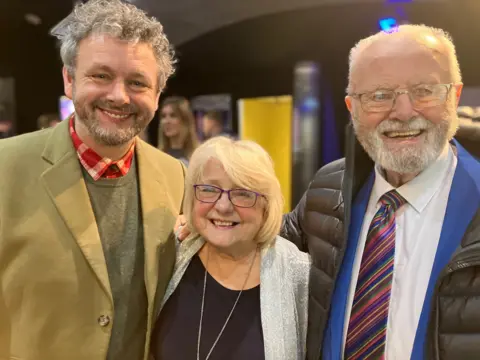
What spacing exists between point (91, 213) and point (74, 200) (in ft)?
0.23

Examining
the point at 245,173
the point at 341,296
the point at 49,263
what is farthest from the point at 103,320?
the point at 341,296

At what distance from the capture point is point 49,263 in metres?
1.65

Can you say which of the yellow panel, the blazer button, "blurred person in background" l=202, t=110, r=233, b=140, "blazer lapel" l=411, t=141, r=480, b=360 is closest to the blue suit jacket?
"blazer lapel" l=411, t=141, r=480, b=360

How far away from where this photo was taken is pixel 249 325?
71.9 inches

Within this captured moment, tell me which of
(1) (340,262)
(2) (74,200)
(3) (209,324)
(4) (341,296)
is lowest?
(3) (209,324)

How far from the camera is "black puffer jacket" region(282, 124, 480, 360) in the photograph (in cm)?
147

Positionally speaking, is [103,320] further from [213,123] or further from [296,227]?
[213,123]

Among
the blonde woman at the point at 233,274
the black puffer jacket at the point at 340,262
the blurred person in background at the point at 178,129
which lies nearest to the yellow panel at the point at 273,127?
the blurred person in background at the point at 178,129

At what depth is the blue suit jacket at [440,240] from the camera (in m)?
1.56

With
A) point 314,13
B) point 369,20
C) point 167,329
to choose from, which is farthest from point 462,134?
point 314,13

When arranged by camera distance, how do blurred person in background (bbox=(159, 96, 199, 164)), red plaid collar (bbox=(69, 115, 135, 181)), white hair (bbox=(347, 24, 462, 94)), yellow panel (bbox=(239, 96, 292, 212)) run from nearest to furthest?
white hair (bbox=(347, 24, 462, 94)) → red plaid collar (bbox=(69, 115, 135, 181)) → blurred person in background (bbox=(159, 96, 199, 164)) → yellow panel (bbox=(239, 96, 292, 212))

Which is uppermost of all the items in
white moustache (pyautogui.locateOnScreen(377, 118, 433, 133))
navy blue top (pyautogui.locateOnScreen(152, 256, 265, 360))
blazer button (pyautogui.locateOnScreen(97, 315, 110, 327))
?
white moustache (pyautogui.locateOnScreen(377, 118, 433, 133))

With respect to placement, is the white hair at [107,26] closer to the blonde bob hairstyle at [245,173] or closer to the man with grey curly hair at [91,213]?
the man with grey curly hair at [91,213]

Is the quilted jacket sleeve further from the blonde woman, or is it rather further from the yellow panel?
the yellow panel
